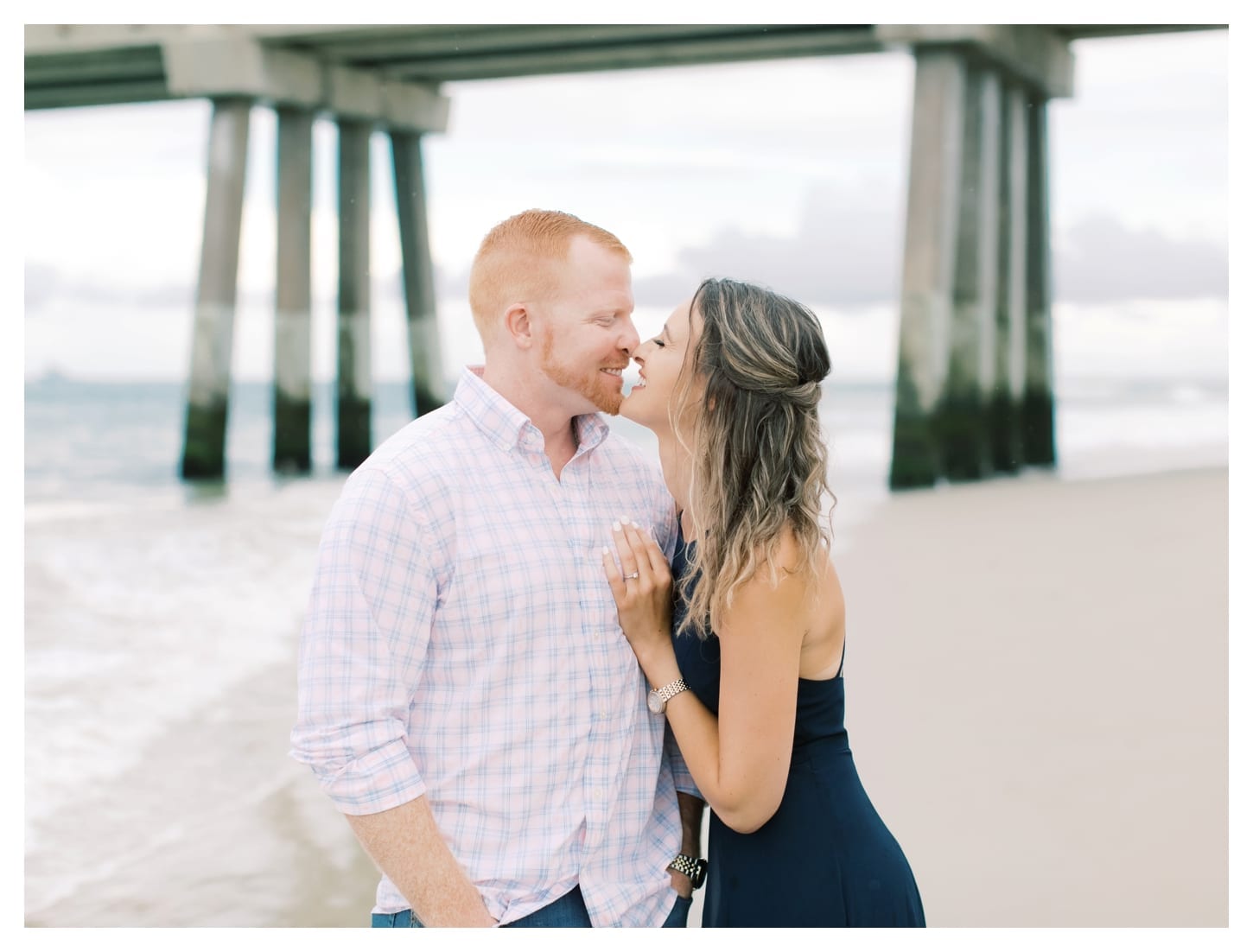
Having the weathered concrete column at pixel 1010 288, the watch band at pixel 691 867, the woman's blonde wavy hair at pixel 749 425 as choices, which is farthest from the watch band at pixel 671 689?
the weathered concrete column at pixel 1010 288

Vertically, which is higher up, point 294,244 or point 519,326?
point 294,244

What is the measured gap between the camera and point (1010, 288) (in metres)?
16.6

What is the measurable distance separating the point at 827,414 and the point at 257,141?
2347 cm

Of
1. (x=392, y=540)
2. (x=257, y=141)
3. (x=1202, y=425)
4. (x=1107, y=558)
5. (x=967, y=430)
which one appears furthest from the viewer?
(x=257, y=141)

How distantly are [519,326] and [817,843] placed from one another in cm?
107

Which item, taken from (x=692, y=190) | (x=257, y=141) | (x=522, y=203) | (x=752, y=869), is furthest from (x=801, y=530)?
(x=257, y=141)

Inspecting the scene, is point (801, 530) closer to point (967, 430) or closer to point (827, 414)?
point (967, 430)

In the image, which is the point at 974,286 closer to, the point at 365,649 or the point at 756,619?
the point at 756,619

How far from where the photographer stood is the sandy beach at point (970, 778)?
16.0ft

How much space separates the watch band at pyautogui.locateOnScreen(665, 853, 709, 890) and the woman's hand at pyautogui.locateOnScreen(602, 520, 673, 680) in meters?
0.38

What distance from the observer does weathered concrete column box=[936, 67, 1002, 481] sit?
14.4m

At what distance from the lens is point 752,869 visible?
7.42 feet

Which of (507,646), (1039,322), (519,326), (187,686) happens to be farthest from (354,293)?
(507,646)

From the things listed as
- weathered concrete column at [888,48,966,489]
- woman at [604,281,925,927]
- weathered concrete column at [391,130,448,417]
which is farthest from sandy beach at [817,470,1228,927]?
weathered concrete column at [391,130,448,417]
